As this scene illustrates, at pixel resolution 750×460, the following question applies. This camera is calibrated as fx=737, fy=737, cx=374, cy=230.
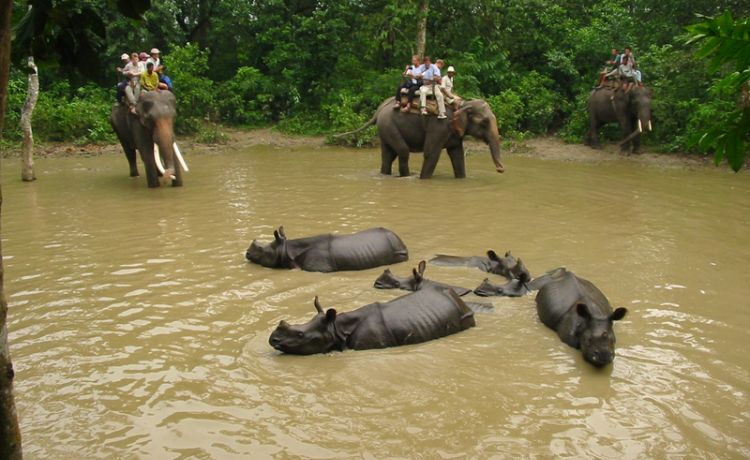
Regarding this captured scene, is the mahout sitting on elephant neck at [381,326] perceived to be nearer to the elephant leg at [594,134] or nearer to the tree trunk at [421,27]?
the elephant leg at [594,134]

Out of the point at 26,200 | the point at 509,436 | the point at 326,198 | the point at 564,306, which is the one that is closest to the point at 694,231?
the point at 564,306

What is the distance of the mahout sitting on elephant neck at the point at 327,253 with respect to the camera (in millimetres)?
9344

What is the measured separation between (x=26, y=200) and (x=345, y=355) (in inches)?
395

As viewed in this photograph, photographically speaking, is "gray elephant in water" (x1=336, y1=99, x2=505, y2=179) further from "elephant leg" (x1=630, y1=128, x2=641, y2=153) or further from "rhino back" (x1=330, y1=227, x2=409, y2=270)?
"rhino back" (x1=330, y1=227, x2=409, y2=270)

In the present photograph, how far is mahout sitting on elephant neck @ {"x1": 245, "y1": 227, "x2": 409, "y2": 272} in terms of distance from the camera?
30.7ft

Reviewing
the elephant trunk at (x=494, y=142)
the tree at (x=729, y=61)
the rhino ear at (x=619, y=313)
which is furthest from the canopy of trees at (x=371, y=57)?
the tree at (x=729, y=61)

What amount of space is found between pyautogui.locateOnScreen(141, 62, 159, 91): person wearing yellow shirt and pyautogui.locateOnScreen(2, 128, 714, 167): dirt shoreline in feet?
21.1

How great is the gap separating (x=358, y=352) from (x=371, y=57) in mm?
22692

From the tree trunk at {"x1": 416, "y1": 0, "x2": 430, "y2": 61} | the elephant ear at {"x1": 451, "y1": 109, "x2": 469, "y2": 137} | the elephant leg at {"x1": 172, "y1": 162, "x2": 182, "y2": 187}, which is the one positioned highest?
the tree trunk at {"x1": 416, "y1": 0, "x2": 430, "y2": 61}

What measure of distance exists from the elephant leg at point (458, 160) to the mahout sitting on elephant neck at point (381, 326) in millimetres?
9797

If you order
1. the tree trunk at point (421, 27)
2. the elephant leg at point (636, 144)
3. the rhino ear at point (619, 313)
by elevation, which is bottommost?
the rhino ear at point (619, 313)

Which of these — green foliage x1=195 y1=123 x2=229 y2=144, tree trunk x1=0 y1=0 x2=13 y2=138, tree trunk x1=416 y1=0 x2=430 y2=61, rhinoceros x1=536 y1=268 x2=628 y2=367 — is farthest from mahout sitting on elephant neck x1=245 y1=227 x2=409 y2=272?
tree trunk x1=416 y1=0 x2=430 y2=61

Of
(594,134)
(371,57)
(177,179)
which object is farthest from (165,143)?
(371,57)

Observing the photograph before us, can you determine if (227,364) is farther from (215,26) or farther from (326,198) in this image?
(215,26)
